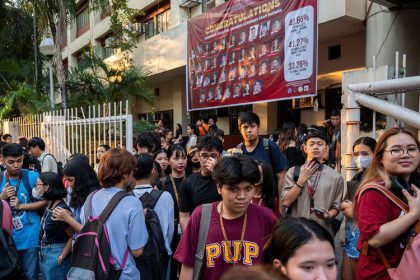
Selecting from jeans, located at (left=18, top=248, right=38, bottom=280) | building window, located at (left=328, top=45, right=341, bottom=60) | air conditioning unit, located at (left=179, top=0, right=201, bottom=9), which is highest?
air conditioning unit, located at (left=179, top=0, right=201, bottom=9)

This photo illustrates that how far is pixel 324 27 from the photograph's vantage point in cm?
834

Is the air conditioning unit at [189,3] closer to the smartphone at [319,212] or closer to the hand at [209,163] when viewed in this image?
the hand at [209,163]

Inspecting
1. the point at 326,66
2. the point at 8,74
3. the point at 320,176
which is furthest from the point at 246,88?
the point at 8,74

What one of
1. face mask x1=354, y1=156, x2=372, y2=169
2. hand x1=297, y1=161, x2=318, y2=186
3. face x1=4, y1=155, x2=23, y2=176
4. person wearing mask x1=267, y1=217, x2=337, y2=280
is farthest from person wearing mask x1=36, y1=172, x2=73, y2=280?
face mask x1=354, y1=156, x2=372, y2=169

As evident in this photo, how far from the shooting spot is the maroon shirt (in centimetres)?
195

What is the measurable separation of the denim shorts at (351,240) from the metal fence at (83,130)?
12.6 ft

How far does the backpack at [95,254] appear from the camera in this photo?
7.36 ft

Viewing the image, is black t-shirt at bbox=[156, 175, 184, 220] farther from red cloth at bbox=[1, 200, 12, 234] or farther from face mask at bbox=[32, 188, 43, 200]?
red cloth at bbox=[1, 200, 12, 234]

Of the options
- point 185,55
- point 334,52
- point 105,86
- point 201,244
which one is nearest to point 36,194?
point 201,244

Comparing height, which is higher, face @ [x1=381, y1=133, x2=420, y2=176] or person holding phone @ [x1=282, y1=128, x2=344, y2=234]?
face @ [x1=381, y1=133, x2=420, y2=176]

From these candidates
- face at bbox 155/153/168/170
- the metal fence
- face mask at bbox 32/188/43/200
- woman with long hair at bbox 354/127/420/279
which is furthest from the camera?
the metal fence

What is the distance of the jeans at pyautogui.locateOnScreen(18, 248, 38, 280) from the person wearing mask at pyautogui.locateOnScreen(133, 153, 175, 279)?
57.8 inches

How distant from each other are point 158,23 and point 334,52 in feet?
24.9

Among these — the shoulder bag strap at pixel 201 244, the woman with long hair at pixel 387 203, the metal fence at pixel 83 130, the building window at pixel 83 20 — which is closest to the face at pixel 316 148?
the woman with long hair at pixel 387 203
